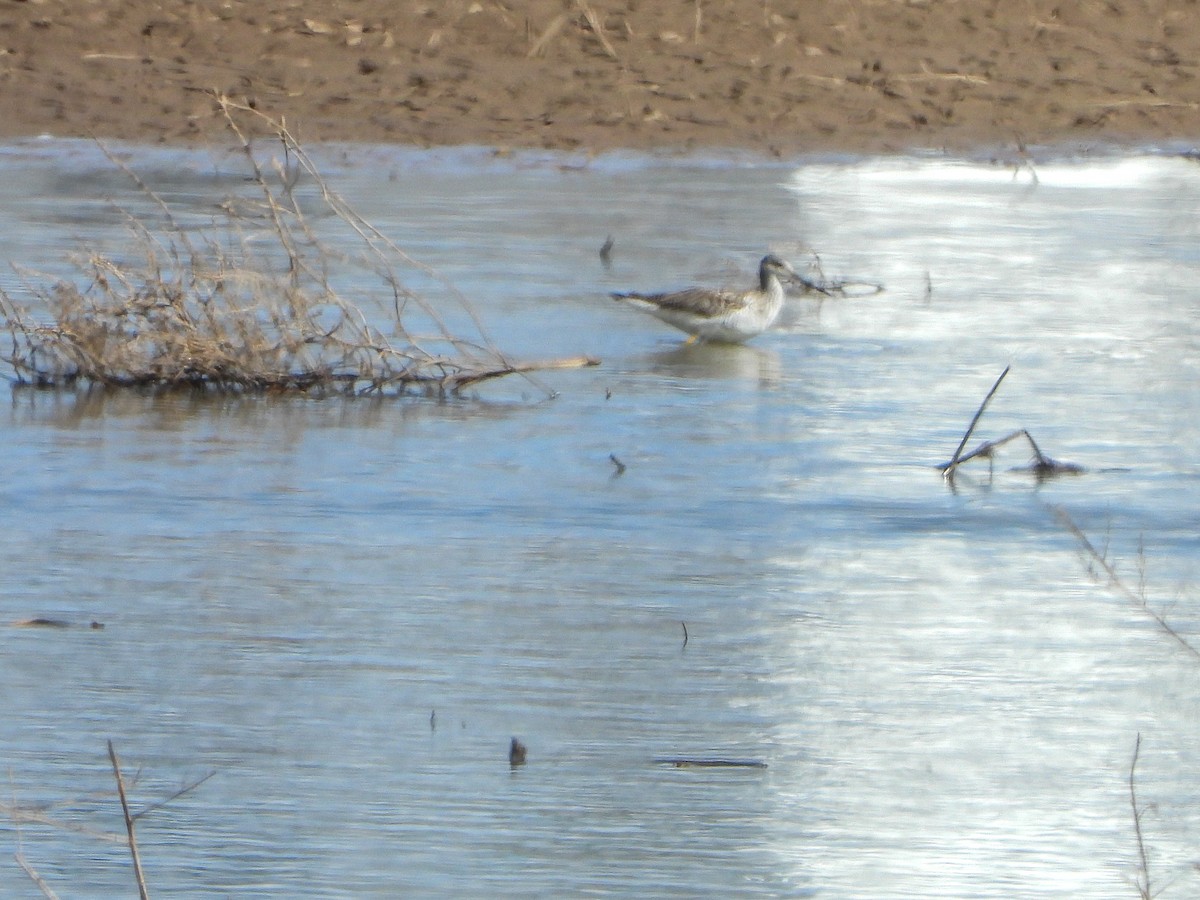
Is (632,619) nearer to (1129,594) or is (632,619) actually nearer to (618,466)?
(618,466)

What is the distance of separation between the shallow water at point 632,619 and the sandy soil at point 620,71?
7.46 meters

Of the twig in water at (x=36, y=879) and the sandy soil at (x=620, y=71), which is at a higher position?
the sandy soil at (x=620, y=71)

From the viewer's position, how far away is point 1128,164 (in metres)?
18.2

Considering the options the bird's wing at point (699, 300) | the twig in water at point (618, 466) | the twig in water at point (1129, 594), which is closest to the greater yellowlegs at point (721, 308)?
the bird's wing at point (699, 300)

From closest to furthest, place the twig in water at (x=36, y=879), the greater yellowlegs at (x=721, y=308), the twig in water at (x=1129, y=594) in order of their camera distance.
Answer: the twig in water at (x=36, y=879), the twig in water at (x=1129, y=594), the greater yellowlegs at (x=721, y=308)

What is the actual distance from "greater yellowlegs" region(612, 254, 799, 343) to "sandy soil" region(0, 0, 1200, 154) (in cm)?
748

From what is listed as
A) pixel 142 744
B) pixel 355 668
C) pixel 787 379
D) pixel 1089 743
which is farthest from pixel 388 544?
pixel 787 379

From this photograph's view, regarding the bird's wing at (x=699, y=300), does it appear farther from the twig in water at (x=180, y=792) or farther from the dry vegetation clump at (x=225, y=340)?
the twig in water at (x=180, y=792)

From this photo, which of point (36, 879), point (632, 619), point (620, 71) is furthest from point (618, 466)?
point (620, 71)

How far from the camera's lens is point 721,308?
10.7 m

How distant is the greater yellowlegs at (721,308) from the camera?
10680mm

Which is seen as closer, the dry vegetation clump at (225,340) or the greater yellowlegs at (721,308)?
the dry vegetation clump at (225,340)

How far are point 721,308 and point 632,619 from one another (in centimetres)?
460

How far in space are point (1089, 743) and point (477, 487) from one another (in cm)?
290
